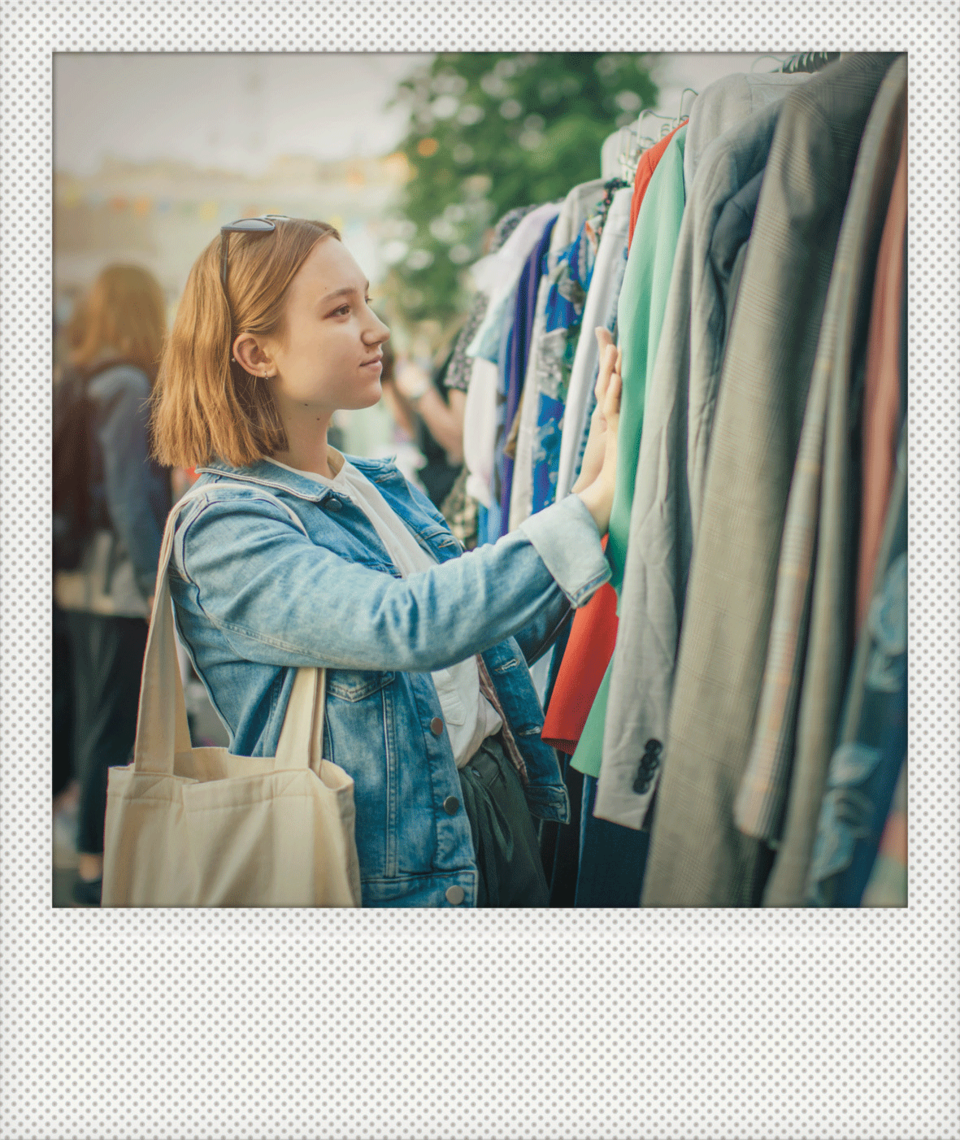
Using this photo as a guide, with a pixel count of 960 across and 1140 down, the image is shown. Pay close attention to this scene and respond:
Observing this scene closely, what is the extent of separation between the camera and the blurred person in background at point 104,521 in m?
1.17

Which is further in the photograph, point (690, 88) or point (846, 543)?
point (690, 88)

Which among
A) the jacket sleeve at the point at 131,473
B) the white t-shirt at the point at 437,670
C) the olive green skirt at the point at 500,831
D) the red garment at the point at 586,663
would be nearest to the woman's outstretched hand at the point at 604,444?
the red garment at the point at 586,663

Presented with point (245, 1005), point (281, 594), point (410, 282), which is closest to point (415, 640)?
point (281, 594)

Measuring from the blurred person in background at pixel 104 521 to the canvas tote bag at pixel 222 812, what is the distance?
12 centimetres

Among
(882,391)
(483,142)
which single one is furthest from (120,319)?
(483,142)

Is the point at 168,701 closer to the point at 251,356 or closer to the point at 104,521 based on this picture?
the point at 251,356

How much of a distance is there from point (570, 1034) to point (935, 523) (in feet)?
2.48

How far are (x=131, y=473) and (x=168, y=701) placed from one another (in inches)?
38.1

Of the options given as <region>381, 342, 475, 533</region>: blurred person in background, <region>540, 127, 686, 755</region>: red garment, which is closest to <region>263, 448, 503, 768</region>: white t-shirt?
<region>540, 127, 686, 755</region>: red garment

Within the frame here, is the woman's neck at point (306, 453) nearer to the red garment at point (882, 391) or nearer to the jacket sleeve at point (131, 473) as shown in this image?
the red garment at point (882, 391)

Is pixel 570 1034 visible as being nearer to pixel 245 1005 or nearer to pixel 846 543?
pixel 245 1005

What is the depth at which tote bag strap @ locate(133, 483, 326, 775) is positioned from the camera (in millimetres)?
937

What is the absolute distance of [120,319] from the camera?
1.59m

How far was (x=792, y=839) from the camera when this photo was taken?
0.76 meters
